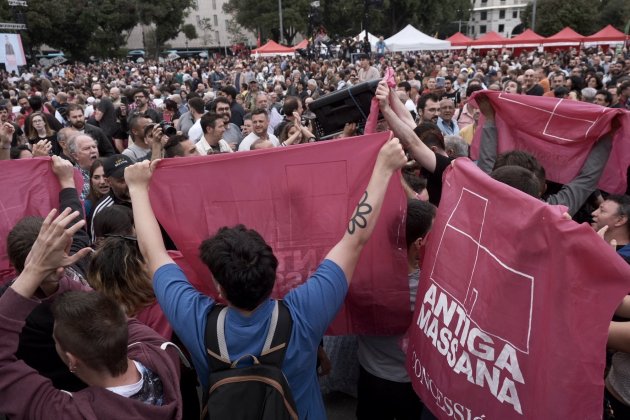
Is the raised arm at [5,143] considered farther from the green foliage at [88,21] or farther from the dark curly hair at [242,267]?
the green foliage at [88,21]

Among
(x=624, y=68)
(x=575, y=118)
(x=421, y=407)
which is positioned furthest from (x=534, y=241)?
(x=624, y=68)

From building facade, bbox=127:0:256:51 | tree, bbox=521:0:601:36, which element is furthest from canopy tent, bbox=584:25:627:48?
building facade, bbox=127:0:256:51

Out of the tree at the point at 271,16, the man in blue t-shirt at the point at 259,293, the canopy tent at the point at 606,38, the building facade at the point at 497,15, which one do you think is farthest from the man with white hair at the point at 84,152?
the building facade at the point at 497,15

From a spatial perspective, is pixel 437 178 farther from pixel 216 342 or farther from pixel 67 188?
pixel 67 188

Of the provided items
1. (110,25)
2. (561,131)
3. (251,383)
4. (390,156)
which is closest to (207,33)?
(110,25)

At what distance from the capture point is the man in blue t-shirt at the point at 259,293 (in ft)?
5.90

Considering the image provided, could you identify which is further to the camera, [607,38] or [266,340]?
[607,38]

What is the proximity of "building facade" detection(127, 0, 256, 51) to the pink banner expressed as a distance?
72851mm

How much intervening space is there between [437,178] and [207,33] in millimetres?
82290

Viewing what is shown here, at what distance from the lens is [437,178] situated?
10.6ft

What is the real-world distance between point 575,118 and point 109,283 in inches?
116

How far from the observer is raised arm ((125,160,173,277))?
213 centimetres

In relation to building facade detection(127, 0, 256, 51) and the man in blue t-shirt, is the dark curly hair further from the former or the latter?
building facade detection(127, 0, 256, 51)

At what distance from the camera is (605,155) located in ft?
10.6
